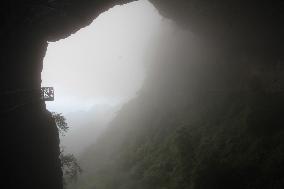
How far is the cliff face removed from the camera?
46.3 ft

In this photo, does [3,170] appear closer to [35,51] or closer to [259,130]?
[35,51]

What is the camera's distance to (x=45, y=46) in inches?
829

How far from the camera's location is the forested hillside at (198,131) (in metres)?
18.0

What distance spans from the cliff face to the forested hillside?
0.95 meters

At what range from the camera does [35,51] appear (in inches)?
744

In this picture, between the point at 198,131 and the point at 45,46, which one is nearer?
the point at 45,46

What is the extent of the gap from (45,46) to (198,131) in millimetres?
13801

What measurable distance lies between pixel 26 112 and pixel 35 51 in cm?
429

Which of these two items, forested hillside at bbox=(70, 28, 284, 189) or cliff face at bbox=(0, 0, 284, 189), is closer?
cliff face at bbox=(0, 0, 284, 189)

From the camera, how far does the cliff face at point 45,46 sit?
556 inches

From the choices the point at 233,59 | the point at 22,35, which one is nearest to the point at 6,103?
the point at 22,35

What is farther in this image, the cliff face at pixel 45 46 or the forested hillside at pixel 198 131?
the forested hillside at pixel 198 131

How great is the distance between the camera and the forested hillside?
18050 mm

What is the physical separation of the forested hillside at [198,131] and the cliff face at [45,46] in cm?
95
